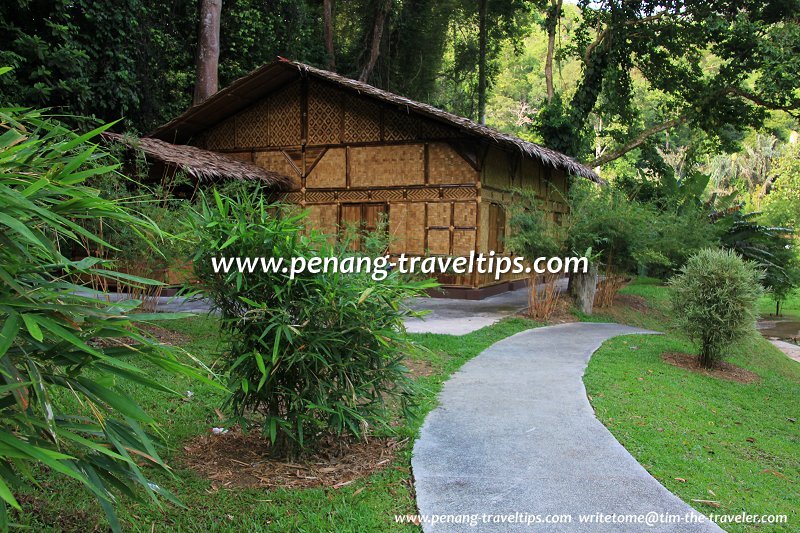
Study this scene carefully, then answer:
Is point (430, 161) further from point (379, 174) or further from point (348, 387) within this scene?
point (348, 387)

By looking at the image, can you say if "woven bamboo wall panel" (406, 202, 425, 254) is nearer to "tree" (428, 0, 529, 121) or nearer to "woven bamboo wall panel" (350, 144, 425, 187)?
"woven bamboo wall panel" (350, 144, 425, 187)

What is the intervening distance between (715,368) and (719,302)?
1.07 m

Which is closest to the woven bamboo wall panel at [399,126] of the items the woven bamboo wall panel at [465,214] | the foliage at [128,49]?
the woven bamboo wall panel at [465,214]

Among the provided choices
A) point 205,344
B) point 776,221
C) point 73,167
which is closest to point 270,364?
point 73,167

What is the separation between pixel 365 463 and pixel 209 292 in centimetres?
156

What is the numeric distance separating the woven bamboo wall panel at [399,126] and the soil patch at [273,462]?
35.6 ft

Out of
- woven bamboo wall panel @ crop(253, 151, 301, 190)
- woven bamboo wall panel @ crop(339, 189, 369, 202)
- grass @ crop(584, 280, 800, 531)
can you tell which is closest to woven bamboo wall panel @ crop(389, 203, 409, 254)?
woven bamboo wall panel @ crop(339, 189, 369, 202)

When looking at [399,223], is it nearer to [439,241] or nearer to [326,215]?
[439,241]

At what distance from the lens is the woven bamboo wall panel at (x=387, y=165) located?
14.4 meters

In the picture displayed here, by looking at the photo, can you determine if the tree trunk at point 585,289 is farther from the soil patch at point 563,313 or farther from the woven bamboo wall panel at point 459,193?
the woven bamboo wall panel at point 459,193

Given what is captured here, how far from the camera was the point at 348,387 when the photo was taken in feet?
12.5

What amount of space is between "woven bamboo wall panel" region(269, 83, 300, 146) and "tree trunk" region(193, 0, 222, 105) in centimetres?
170

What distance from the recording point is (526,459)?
4.11 meters

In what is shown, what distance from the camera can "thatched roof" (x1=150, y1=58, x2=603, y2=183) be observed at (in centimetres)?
1260
